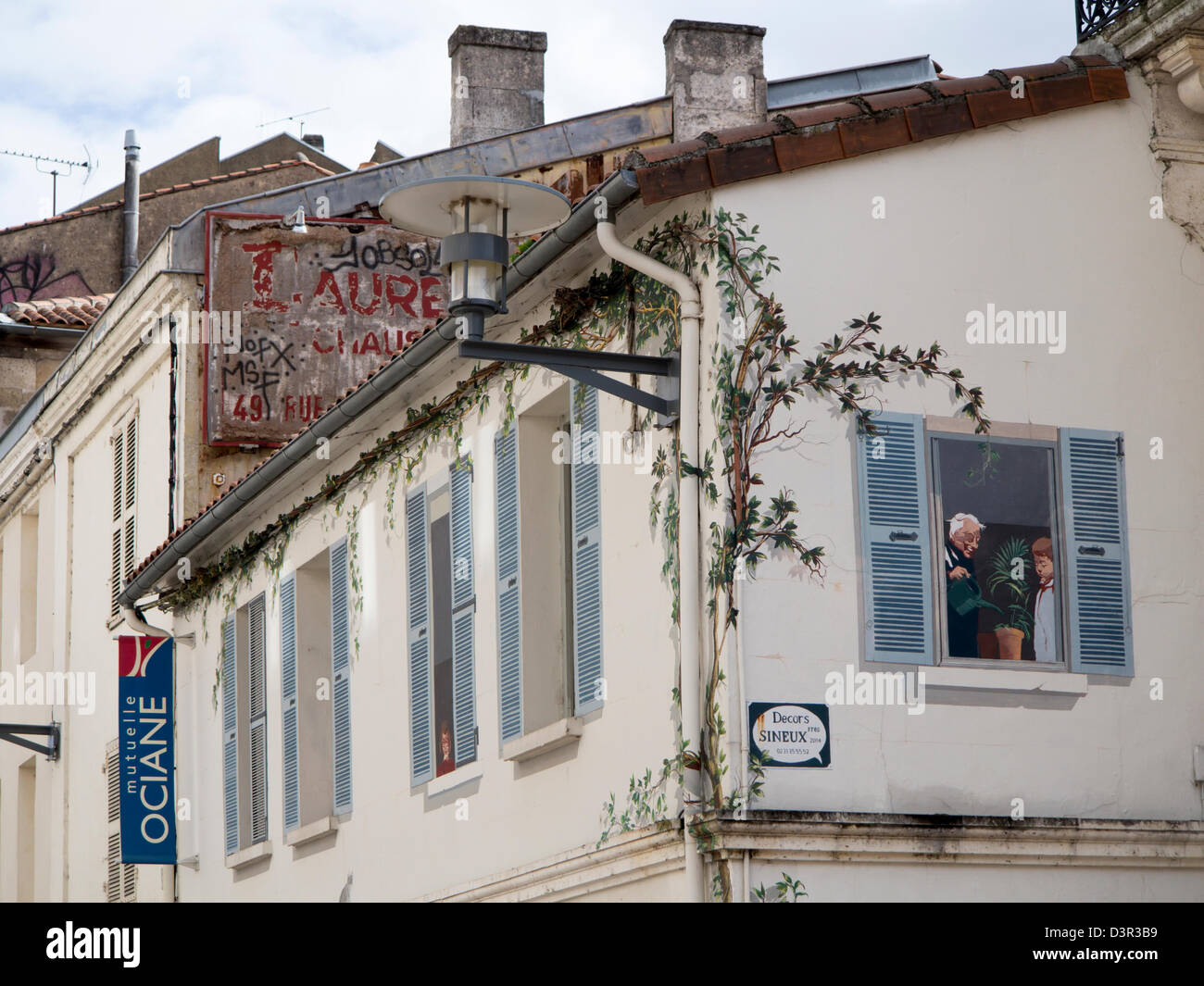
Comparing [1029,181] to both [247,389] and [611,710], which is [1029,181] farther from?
[247,389]

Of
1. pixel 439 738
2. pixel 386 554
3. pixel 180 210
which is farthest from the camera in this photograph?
pixel 180 210

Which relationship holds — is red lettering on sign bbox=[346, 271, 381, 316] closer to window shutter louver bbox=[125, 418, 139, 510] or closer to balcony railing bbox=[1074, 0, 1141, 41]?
window shutter louver bbox=[125, 418, 139, 510]

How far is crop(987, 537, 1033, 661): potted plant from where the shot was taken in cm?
945

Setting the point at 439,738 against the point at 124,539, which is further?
the point at 124,539

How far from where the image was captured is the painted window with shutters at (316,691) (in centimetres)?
1338

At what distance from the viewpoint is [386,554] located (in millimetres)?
12781

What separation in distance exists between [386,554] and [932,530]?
14.5ft

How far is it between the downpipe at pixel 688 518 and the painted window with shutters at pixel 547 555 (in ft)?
3.24

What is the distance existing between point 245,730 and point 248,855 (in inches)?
41.7

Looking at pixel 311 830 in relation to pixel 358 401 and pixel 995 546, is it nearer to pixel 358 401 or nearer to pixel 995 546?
pixel 358 401

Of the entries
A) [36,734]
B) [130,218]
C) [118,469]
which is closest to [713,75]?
[118,469]

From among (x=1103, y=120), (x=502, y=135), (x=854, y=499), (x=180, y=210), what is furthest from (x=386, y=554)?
(x=180, y=210)

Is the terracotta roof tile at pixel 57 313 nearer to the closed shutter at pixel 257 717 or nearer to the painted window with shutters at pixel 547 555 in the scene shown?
the closed shutter at pixel 257 717

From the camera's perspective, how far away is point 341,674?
13453 millimetres
